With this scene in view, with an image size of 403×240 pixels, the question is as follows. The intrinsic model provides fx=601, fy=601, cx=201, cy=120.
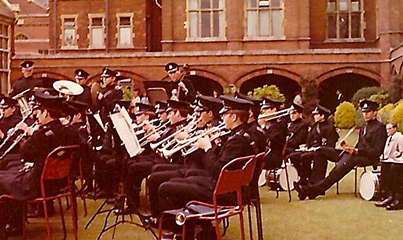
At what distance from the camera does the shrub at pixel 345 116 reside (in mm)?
20766

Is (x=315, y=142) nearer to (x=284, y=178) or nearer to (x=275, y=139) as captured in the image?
(x=284, y=178)

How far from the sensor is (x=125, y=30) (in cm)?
2886

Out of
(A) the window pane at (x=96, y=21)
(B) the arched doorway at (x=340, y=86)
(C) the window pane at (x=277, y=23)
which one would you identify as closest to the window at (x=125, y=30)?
(A) the window pane at (x=96, y=21)

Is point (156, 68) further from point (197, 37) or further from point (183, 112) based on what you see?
point (183, 112)

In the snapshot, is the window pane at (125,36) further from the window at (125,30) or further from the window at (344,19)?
the window at (344,19)

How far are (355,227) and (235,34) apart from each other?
19.0 meters

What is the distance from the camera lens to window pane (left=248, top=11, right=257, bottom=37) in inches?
1038

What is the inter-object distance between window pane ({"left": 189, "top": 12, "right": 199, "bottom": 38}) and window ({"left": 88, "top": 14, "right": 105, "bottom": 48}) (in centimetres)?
463

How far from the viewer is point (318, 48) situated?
27156 millimetres

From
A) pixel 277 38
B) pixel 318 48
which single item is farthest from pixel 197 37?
pixel 318 48

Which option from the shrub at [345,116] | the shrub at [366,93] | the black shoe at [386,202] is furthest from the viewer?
the shrub at [366,93]

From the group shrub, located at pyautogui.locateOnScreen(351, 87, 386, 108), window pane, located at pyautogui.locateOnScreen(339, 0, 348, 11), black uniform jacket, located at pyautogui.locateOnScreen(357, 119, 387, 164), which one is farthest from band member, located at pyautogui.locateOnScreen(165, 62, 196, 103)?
window pane, located at pyautogui.locateOnScreen(339, 0, 348, 11)

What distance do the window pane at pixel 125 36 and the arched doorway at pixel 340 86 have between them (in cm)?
943

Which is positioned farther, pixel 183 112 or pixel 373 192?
pixel 373 192
